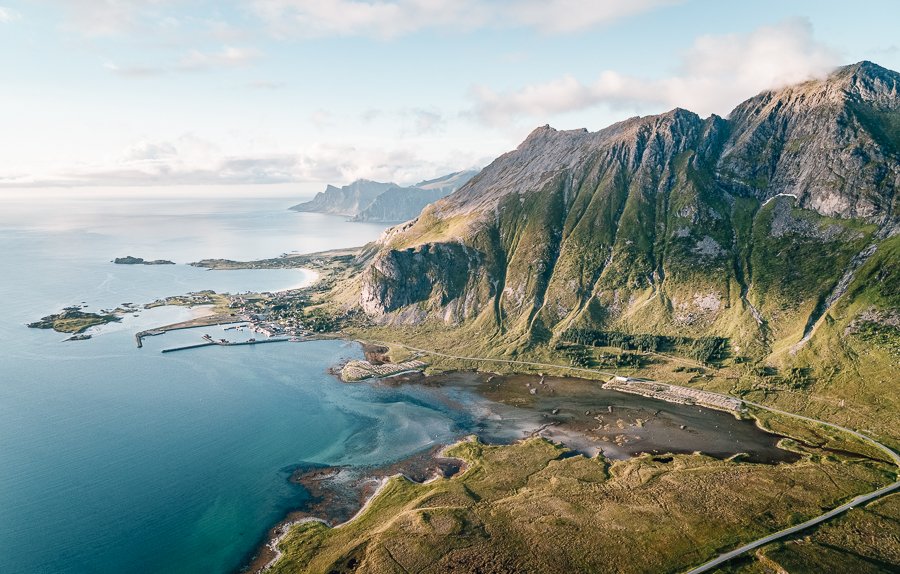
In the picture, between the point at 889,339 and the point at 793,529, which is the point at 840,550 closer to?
the point at 793,529

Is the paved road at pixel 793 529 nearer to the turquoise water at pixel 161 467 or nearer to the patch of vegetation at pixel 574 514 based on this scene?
the patch of vegetation at pixel 574 514

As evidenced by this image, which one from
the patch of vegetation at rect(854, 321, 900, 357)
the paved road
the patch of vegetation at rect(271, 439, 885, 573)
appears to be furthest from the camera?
the patch of vegetation at rect(854, 321, 900, 357)

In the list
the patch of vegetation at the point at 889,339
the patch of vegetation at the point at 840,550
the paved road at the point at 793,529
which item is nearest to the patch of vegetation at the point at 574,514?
the paved road at the point at 793,529

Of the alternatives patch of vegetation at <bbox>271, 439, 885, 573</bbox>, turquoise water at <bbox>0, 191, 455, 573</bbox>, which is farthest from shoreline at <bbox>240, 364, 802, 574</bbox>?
turquoise water at <bbox>0, 191, 455, 573</bbox>

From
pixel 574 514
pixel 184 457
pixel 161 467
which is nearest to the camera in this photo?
Result: pixel 574 514

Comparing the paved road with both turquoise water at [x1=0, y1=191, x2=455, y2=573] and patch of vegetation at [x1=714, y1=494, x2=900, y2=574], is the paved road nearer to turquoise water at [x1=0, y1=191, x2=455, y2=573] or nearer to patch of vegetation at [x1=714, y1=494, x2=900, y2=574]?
patch of vegetation at [x1=714, y1=494, x2=900, y2=574]

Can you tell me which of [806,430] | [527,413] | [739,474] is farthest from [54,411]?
[806,430]

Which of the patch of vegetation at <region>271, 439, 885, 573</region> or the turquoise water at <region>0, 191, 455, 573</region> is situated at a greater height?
the patch of vegetation at <region>271, 439, 885, 573</region>

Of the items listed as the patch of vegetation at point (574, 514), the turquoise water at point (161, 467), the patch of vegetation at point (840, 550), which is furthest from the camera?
the turquoise water at point (161, 467)

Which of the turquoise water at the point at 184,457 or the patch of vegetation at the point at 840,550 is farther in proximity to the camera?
the turquoise water at the point at 184,457

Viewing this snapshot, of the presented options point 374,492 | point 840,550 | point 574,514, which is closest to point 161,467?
point 374,492

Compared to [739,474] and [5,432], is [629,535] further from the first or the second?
[5,432]
